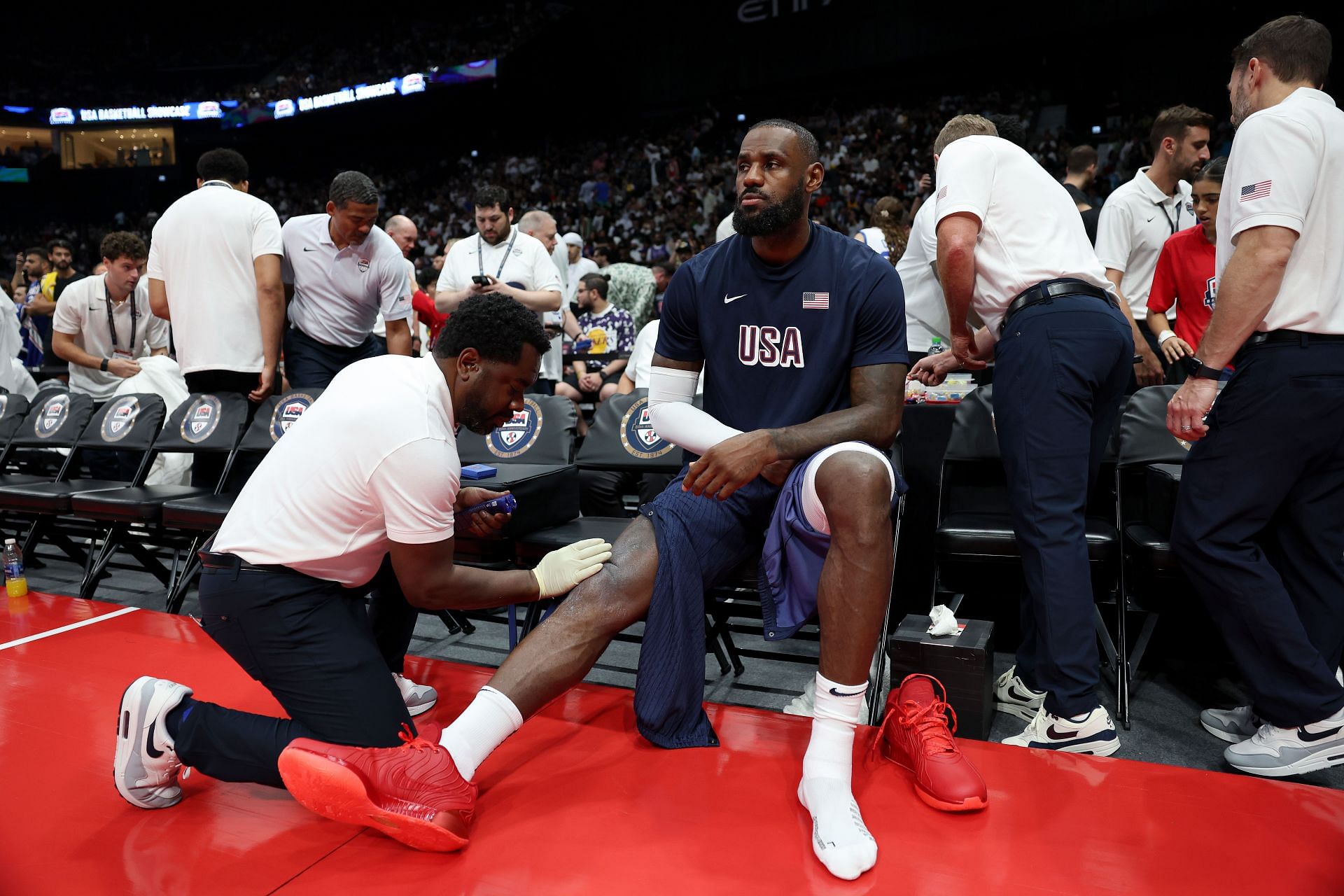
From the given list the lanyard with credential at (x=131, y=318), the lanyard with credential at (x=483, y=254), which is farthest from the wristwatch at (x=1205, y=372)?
the lanyard with credential at (x=131, y=318)

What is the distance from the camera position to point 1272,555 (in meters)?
2.54

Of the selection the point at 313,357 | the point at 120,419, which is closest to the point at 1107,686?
the point at 313,357

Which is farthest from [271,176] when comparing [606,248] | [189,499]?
[189,499]

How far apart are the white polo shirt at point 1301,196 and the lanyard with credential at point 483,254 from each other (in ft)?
12.0

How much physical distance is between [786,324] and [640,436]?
1.34 metres

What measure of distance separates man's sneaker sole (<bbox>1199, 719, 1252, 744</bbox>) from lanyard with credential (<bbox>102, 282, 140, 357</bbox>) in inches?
251

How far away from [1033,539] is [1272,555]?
0.74m

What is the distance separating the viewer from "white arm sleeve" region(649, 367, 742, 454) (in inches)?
92.0

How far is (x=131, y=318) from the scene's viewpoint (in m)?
5.85

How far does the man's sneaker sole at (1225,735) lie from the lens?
2576 mm

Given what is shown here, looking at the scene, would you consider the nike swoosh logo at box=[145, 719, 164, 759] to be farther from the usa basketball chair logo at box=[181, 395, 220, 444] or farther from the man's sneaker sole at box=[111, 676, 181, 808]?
the usa basketball chair logo at box=[181, 395, 220, 444]

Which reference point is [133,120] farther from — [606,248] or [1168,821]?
[1168,821]

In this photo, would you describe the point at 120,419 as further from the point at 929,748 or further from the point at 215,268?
the point at 929,748

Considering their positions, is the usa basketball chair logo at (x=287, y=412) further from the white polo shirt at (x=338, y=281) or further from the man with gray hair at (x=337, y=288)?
the white polo shirt at (x=338, y=281)
